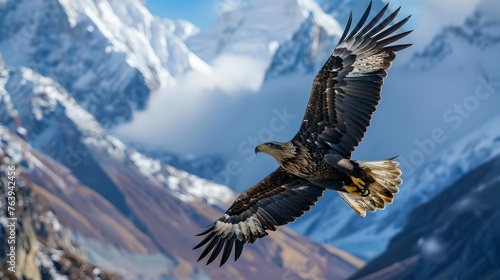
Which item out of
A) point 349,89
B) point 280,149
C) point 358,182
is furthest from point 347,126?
point 280,149

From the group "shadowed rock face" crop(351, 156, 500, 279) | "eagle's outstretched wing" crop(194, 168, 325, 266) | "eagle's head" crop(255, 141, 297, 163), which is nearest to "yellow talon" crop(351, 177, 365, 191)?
"eagle's head" crop(255, 141, 297, 163)

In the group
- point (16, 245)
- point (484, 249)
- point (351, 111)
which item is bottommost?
point (16, 245)

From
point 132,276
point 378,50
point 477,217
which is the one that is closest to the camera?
point 378,50

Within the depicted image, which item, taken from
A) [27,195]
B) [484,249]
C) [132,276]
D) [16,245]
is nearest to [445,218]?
[484,249]

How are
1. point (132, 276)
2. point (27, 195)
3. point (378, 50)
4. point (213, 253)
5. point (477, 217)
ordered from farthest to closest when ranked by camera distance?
point (132, 276), point (477, 217), point (27, 195), point (213, 253), point (378, 50)

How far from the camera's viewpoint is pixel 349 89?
59.1 ft

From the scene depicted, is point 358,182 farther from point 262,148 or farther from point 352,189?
point 262,148

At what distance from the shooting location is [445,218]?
16375 centimetres

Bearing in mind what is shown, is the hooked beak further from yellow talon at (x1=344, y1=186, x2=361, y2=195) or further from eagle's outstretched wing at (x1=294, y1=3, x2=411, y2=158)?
yellow talon at (x1=344, y1=186, x2=361, y2=195)

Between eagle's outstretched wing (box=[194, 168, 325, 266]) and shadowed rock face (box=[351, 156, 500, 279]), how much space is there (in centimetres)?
11335

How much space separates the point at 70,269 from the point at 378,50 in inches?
3475

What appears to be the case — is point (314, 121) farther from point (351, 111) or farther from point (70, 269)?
point (70, 269)

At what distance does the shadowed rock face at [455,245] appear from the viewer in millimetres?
133625

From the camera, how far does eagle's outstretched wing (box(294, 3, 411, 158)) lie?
17.6m
